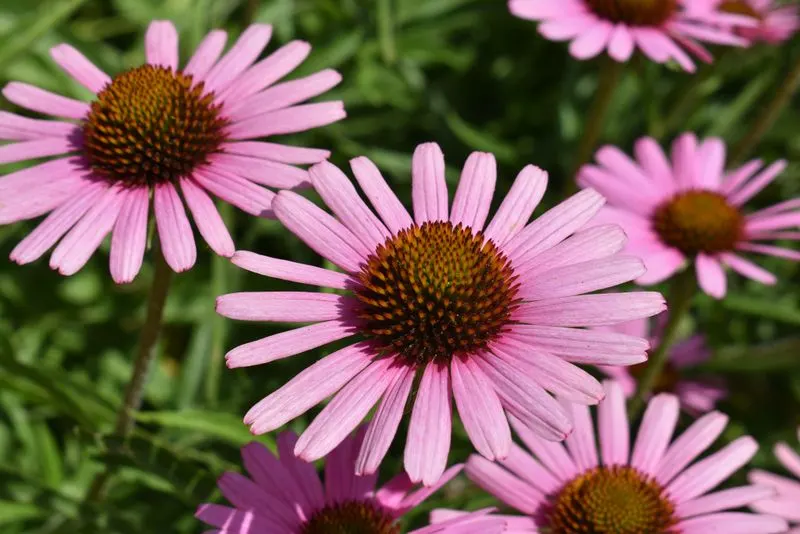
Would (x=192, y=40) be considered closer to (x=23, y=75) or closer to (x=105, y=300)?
(x=23, y=75)

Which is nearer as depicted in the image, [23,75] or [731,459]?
[731,459]

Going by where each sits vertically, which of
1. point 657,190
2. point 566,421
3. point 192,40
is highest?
point 192,40

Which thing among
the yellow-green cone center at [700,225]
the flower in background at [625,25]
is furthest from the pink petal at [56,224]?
the yellow-green cone center at [700,225]

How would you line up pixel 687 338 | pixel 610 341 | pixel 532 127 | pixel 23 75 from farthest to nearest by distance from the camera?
1. pixel 532 127
2. pixel 687 338
3. pixel 23 75
4. pixel 610 341

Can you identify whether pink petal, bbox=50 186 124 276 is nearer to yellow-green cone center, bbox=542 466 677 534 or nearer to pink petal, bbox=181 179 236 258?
pink petal, bbox=181 179 236 258

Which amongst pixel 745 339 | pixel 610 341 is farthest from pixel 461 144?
pixel 610 341

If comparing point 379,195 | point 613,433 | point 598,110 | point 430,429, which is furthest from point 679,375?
point 430,429

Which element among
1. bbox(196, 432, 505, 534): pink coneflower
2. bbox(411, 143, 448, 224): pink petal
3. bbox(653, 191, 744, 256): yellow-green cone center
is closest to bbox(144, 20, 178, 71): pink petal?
bbox(411, 143, 448, 224): pink petal
